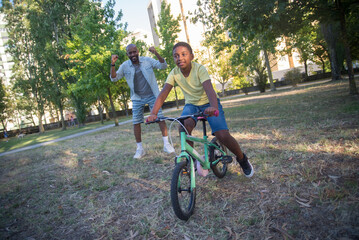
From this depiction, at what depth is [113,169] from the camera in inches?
171

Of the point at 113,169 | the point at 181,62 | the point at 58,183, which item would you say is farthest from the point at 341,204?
the point at 58,183

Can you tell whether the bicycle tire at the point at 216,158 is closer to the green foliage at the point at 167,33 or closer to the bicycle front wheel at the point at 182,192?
the bicycle front wheel at the point at 182,192

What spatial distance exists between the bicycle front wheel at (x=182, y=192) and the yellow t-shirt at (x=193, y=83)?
0.99 meters

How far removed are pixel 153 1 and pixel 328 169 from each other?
2361 inches

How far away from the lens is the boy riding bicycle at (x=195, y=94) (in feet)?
8.56

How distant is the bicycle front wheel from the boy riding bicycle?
0.60m

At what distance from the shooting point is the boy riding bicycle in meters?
2.61

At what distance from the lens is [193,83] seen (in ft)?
9.26

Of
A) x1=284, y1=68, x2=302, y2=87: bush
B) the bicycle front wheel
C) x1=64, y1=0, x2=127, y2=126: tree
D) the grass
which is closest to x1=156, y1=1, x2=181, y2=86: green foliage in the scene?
x1=64, y1=0, x2=127, y2=126: tree

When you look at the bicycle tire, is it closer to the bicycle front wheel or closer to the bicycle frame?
the bicycle frame

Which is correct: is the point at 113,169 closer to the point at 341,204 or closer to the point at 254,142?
the point at 254,142

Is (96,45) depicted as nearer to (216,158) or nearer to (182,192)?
(216,158)

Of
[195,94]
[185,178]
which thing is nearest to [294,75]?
[195,94]

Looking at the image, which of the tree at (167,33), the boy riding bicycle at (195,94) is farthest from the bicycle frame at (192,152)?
the tree at (167,33)
